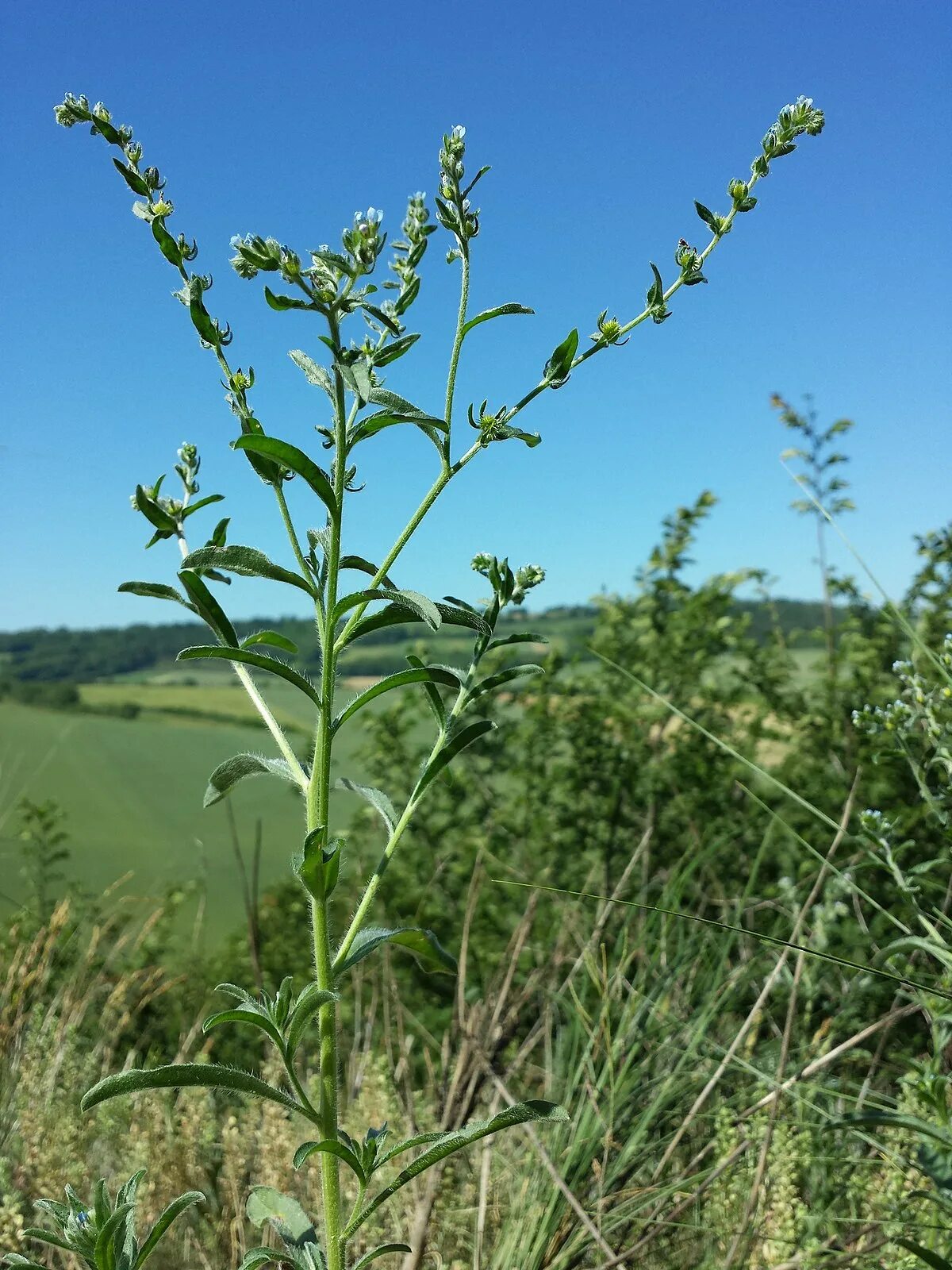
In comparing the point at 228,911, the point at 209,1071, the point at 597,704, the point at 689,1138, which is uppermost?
the point at 597,704

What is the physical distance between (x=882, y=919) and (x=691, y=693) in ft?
3.49

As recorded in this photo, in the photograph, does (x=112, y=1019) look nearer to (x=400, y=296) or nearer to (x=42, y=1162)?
(x=42, y=1162)

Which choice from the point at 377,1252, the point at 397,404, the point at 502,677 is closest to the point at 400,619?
the point at 502,677

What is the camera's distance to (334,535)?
3.29ft

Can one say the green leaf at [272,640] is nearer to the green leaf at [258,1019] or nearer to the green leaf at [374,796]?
the green leaf at [374,796]

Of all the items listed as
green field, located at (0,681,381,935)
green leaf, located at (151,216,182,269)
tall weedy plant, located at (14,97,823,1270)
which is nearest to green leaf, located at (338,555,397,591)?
tall weedy plant, located at (14,97,823,1270)

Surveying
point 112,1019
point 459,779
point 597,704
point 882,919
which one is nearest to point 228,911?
point 112,1019

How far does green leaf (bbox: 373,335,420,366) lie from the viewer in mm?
992

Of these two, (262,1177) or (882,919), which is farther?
(882,919)

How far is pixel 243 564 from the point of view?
100cm

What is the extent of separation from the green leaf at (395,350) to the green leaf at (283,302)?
0.11 metres

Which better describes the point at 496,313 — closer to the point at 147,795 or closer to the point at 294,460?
the point at 294,460

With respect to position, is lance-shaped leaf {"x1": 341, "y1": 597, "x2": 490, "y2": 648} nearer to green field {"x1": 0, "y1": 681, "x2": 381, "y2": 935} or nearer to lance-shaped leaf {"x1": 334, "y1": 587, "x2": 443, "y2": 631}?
lance-shaped leaf {"x1": 334, "y1": 587, "x2": 443, "y2": 631}

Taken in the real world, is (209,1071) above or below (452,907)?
above
